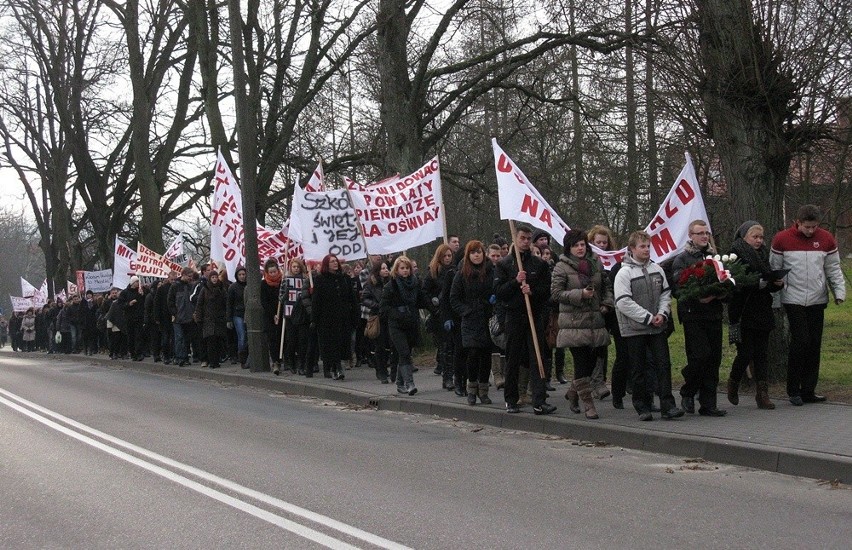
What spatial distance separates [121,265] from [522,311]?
19867 mm

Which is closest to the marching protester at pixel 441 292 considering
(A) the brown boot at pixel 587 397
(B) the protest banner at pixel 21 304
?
(A) the brown boot at pixel 587 397

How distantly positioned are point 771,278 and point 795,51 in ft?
8.69

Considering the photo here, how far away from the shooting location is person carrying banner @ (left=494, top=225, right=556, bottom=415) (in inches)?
457

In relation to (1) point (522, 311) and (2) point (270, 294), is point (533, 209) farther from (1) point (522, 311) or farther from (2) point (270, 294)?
(2) point (270, 294)

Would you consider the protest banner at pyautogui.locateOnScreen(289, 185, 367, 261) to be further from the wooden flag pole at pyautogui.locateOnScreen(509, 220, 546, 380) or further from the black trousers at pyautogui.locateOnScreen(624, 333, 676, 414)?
the black trousers at pyautogui.locateOnScreen(624, 333, 676, 414)

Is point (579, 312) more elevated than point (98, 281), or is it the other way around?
point (98, 281)

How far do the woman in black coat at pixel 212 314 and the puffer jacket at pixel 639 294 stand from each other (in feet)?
39.9

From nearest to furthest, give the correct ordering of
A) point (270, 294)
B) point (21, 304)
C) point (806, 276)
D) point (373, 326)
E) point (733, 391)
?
point (806, 276) < point (733, 391) < point (373, 326) < point (270, 294) < point (21, 304)

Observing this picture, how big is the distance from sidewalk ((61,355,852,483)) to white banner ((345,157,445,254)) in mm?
2102

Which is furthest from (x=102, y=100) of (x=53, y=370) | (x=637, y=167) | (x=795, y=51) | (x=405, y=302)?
(x=795, y=51)

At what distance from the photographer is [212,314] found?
848 inches

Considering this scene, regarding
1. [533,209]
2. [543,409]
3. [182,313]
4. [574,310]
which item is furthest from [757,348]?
[182,313]

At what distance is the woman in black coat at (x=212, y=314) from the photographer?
70.5 ft

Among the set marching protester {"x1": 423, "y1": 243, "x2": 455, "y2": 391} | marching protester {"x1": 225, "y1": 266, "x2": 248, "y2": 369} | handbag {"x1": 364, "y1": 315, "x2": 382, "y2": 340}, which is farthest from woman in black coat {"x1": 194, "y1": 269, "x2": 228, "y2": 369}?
marching protester {"x1": 423, "y1": 243, "x2": 455, "y2": 391}
